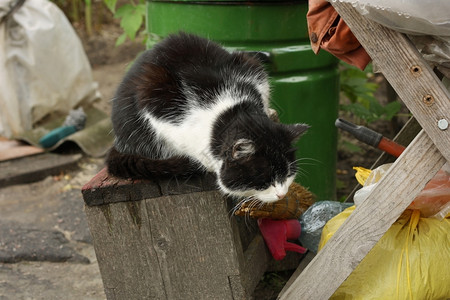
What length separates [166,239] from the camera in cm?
202

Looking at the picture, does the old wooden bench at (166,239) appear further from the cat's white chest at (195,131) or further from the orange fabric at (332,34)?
the orange fabric at (332,34)

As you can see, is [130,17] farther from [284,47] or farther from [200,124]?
[200,124]

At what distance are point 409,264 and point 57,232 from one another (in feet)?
6.02

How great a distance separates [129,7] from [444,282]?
2286mm

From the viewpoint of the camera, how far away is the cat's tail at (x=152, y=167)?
6.27 ft

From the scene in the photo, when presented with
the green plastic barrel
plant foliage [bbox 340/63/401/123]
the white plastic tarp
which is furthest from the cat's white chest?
the white plastic tarp

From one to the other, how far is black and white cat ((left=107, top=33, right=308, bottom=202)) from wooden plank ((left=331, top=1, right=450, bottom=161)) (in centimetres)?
40

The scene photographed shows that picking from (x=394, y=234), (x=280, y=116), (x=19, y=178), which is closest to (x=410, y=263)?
(x=394, y=234)

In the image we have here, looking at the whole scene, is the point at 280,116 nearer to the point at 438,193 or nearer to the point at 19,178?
the point at 438,193

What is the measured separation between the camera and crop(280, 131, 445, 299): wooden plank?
1.69 metres

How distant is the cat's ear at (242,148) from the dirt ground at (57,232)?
3.02 ft

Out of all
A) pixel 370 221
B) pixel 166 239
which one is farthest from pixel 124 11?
pixel 370 221

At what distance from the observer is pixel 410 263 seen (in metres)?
1.91

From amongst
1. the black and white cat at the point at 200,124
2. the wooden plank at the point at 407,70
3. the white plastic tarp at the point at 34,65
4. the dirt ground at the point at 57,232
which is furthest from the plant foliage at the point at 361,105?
the white plastic tarp at the point at 34,65
